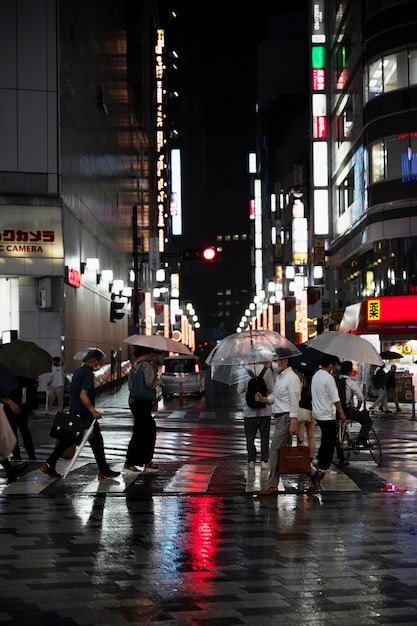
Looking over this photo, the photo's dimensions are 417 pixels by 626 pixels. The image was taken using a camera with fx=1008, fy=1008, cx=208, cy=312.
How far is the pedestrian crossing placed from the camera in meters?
14.3

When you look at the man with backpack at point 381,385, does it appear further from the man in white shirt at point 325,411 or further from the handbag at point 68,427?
the handbag at point 68,427

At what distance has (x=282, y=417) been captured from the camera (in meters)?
13.8

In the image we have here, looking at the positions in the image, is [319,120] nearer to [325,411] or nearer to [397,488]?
[397,488]

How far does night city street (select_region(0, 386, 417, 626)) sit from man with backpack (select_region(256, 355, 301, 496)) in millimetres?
319

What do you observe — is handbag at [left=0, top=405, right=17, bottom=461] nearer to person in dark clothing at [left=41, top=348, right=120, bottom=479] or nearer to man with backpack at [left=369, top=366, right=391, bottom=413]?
person in dark clothing at [left=41, top=348, right=120, bottom=479]

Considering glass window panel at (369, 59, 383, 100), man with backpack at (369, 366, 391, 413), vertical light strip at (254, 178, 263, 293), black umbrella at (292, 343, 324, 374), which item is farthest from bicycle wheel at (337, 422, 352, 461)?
vertical light strip at (254, 178, 263, 293)

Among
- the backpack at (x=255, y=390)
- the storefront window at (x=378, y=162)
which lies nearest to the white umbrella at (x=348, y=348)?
the backpack at (x=255, y=390)

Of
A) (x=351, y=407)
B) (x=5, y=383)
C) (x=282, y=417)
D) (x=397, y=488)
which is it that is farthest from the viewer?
(x=351, y=407)

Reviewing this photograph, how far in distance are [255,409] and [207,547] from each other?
6.47 meters

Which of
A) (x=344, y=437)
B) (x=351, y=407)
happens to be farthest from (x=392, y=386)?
(x=351, y=407)

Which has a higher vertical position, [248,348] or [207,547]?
[248,348]

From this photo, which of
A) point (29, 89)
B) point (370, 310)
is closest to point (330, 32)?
point (370, 310)

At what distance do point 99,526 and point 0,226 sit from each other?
24.6 m

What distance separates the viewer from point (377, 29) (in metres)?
43.9
